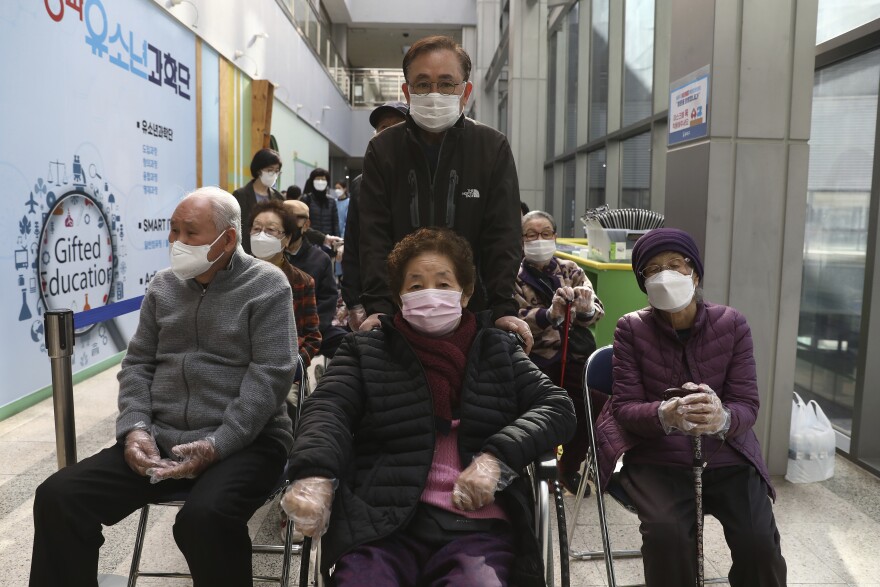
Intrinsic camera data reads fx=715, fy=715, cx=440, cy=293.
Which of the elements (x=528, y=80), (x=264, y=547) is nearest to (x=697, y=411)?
(x=264, y=547)

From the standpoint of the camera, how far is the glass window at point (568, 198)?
39.2ft

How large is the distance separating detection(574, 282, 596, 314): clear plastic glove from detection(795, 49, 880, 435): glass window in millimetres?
1872

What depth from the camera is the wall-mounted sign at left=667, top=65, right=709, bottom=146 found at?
12.1ft

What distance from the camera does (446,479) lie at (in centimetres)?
196

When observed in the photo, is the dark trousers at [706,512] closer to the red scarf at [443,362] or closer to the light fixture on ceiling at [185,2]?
the red scarf at [443,362]

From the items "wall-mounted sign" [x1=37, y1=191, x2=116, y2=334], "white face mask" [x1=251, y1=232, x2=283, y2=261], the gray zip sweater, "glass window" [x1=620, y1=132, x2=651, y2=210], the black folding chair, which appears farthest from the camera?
"glass window" [x1=620, y1=132, x2=651, y2=210]

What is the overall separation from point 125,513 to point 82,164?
4.03 meters

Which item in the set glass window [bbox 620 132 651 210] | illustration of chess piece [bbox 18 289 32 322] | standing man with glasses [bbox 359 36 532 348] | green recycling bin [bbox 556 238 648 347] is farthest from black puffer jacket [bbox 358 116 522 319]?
glass window [bbox 620 132 651 210]

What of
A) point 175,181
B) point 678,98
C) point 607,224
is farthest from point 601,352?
point 175,181

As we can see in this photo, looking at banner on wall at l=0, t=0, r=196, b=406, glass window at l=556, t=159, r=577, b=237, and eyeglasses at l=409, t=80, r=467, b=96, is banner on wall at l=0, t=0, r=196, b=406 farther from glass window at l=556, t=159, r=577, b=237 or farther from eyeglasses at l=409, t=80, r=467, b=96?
glass window at l=556, t=159, r=577, b=237

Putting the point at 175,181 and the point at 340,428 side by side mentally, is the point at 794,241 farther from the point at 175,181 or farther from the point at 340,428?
the point at 175,181

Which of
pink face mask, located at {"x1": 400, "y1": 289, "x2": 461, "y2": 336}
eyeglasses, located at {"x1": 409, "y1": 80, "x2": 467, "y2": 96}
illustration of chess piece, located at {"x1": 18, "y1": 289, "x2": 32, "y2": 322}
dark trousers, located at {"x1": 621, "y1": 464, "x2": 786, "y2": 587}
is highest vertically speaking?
eyeglasses, located at {"x1": 409, "y1": 80, "x2": 467, "y2": 96}

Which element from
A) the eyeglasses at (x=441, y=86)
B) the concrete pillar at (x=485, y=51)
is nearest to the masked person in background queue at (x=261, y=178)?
the eyeglasses at (x=441, y=86)

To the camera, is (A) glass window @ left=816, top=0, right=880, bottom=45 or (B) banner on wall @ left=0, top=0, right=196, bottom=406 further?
(B) banner on wall @ left=0, top=0, right=196, bottom=406
